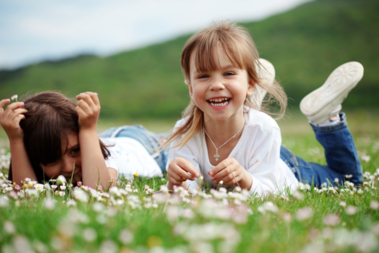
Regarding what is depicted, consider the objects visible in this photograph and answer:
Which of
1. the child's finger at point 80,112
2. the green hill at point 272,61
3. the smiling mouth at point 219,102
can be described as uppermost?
the child's finger at point 80,112

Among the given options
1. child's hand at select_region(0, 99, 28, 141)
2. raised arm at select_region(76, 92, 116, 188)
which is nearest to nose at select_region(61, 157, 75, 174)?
raised arm at select_region(76, 92, 116, 188)

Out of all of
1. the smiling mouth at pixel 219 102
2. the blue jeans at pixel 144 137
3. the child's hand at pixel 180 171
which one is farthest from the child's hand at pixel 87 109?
the blue jeans at pixel 144 137

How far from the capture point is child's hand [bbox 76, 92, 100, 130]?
362cm

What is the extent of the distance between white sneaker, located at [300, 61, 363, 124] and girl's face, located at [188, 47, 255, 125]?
122 centimetres

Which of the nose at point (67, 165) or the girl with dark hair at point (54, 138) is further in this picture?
the nose at point (67, 165)

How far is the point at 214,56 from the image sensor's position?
325 cm

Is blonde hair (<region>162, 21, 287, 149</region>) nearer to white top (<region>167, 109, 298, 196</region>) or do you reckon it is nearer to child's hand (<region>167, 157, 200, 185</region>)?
white top (<region>167, 109, 298, 196</region>)

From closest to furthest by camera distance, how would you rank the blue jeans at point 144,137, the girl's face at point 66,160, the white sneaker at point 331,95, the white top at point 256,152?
the white top at point 256,152 → the girl's face at point 66,160 → the white sneaker at point 331,95 → the blue jeans at point 144,137

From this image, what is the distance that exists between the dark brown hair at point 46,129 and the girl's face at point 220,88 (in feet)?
4.47

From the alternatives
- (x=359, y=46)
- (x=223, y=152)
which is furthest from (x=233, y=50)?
(x=359, y=46)

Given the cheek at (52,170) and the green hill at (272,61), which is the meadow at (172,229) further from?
the green hill at (272,61)

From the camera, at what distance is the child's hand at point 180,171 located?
3062 mm

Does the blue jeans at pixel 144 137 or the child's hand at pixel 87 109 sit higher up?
the child's hand at pixel 87 109

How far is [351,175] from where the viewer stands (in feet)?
13.8
